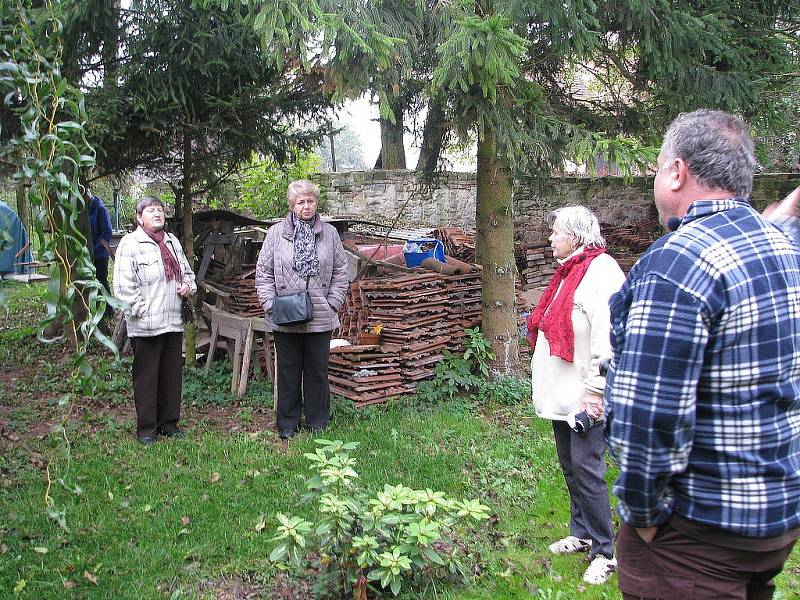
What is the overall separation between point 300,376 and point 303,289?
2.48ft

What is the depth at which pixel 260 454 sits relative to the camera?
549 cm

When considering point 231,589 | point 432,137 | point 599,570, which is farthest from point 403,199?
point 231,589

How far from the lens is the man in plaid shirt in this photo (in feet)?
6.00

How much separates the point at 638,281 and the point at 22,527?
3879mm

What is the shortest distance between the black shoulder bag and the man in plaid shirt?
391 cm

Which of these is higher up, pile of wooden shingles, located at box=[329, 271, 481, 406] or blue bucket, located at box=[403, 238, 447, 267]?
blue bucket, located at box=[403, 238, 447, 267]

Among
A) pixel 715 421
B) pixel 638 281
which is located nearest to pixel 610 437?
pixel 715 421

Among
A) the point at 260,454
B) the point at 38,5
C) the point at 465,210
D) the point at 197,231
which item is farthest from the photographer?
the point at 465,210

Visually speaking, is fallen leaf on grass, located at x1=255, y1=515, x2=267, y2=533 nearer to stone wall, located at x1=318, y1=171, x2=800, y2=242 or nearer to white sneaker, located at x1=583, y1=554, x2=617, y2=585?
white sneaker, located at x1=583, y1=554, x2=617, y2=585

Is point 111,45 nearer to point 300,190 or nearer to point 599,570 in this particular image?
point 300,190

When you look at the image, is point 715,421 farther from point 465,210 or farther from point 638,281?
point 465,210

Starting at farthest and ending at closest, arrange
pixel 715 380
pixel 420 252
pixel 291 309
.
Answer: pixel 420 252 → pixel 291 309 → pixel 715 380

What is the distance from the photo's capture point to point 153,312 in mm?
5672

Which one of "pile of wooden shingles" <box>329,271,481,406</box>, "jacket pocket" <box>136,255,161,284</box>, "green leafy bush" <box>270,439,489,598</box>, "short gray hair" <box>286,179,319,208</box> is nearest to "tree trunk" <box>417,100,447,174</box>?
"pile of wooden shingles" <box>329,271,481,406</box>
